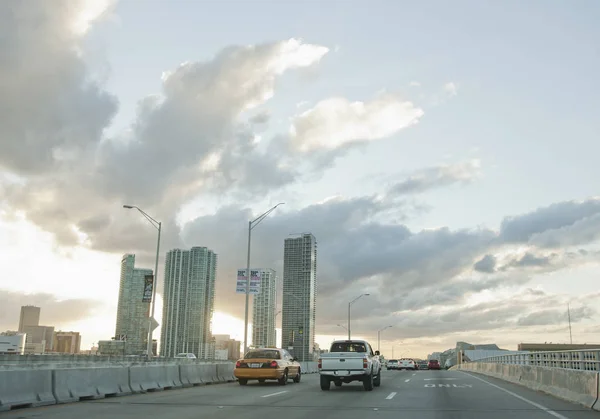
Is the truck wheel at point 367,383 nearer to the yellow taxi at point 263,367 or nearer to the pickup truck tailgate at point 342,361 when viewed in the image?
the pickup truck tailgate at point 342,361

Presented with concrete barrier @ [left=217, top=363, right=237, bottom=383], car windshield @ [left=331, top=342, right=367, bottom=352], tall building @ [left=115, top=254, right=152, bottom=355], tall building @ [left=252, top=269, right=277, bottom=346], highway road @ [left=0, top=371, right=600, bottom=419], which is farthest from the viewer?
tall building @ [left=252, top=269, right=277, bottom=346]

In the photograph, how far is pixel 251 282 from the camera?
3909 centimetres

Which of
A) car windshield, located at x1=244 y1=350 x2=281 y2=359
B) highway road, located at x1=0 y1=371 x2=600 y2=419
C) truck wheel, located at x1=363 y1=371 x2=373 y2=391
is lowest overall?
highway road, located at x1=0 y1=371 x2=600 y2=419

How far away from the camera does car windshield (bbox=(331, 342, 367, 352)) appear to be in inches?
956

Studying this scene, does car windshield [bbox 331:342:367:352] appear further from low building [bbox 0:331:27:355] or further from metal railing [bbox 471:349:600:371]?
low building [bbox 0:331:27:355]

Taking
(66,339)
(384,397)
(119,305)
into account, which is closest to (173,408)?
(384,397)

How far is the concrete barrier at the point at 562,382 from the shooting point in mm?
15936

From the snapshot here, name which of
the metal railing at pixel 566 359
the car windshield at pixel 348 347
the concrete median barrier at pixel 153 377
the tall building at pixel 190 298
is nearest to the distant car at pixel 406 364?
the metal railing at pixel 566 359

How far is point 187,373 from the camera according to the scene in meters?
25.2

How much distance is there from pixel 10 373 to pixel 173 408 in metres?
3.87

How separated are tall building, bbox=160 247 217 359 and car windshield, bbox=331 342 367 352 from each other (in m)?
63.6

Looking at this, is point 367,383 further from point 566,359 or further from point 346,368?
point 566,359

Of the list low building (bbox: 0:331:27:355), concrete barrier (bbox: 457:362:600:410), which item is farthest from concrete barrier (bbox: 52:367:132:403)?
low building (bbox: 0:331:27:355)

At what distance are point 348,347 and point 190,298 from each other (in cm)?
6672
